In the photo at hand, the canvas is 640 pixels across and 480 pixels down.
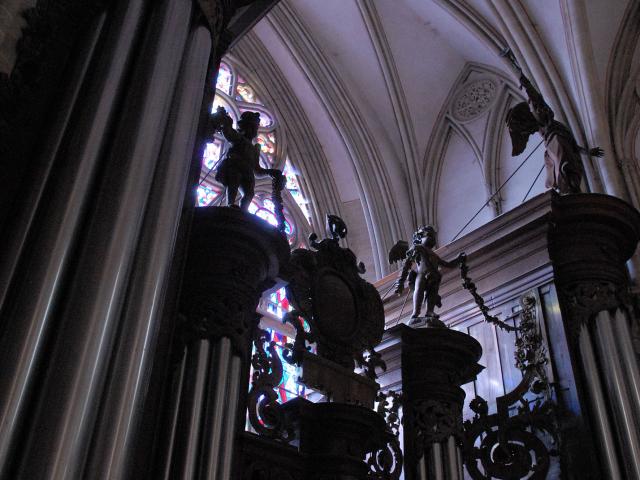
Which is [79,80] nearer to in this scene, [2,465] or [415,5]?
[2,465]

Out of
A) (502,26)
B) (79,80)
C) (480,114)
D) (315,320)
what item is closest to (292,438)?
(315,320)

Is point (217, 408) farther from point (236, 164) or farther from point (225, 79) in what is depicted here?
point (225, 79)

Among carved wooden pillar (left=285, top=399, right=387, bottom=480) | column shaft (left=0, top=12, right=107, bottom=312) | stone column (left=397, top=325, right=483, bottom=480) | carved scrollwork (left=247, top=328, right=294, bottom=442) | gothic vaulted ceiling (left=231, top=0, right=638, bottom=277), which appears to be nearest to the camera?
column shaft (left=0, top=12, right=107, bottom=312)

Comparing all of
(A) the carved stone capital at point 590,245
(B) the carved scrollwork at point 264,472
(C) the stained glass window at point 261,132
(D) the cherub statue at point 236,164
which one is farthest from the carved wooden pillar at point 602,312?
(C) the stained glass window at point 261,132

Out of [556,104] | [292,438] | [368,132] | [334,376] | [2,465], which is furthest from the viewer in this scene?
[368,132]

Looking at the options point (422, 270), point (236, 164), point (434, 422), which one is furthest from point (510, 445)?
point (236, 164)

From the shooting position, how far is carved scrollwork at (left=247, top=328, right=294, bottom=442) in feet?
14.0

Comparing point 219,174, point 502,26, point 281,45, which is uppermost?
point 281,45

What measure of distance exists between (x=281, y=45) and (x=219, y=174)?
31.2ft

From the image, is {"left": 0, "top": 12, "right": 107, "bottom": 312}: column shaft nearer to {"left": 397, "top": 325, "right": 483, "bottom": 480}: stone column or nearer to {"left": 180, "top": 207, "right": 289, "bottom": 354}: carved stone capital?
{"left": 180, "top": 207, "right": 289, "bottom": 354}: carved stone capital

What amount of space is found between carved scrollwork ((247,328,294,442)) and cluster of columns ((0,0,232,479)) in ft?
Result: 3.91

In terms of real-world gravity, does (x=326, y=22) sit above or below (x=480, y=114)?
above

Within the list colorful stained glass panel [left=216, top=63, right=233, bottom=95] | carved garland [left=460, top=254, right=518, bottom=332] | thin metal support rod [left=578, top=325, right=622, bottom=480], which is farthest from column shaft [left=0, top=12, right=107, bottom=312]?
colorful stained glass panel [left=216, top=63, right=233, bottom=95]

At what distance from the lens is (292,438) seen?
14.9ft
